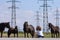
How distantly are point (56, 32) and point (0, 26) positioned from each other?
20.5ft

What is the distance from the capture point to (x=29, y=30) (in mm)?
27141

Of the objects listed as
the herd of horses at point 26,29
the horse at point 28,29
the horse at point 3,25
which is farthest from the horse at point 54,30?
the horse at point 3,25

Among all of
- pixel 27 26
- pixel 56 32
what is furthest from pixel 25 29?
pixel 56 32

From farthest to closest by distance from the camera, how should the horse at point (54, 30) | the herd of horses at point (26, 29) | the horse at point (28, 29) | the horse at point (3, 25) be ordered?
the horse at point (3, 25) < the horse at point (54, 30) < the herd of horses at point (26, 29) < the horse at point (28, 29)

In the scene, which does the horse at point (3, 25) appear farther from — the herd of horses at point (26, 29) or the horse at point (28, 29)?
the horse at point (28, 29)

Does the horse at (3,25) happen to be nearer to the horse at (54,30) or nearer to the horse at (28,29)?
the horse at (28,29)

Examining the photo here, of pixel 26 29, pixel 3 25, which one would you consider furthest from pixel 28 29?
pixel 3 25

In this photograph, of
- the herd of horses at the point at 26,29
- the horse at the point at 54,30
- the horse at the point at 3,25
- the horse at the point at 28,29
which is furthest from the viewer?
the horse at the point at 3,25

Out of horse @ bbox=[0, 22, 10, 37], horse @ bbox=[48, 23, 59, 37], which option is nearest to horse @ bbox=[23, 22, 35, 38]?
horse @ bbox=[48, 23, 59, 37]

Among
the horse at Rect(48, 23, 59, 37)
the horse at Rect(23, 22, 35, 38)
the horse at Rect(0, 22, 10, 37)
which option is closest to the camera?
the horse at Rect(23, 22, 35, 38)

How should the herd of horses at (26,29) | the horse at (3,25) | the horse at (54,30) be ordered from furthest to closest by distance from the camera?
the horse at (3,25)
the horse at (54,30)
the herd of horses at (26,29)

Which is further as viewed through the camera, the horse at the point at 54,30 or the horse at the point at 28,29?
the horse at the point at 54,30

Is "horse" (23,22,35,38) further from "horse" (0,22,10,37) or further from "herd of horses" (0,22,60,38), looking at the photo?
"horse" (0,22,10,37)

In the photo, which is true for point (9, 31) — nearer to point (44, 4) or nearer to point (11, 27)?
point (11, 27)
